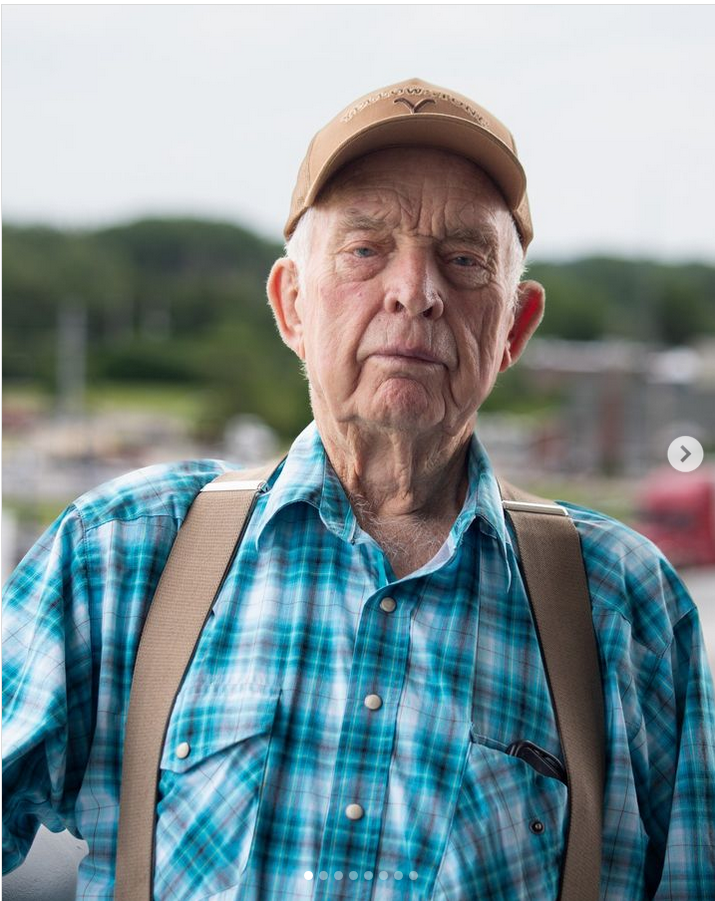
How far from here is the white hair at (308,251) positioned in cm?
110

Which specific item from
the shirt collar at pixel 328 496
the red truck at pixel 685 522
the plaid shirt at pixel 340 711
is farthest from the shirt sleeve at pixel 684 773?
the red truck at pixel 685 522

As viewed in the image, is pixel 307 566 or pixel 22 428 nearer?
pixel 307 566

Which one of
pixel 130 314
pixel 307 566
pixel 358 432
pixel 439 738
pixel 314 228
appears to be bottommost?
pixel 439 738

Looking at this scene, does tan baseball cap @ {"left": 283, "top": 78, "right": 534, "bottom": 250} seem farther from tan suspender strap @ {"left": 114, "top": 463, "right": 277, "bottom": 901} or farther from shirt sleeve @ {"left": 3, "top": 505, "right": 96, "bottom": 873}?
shirt sleeve @ {"left": 3, "top": 505, "right": 96, "bottom": 873}

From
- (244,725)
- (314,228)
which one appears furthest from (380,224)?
(244,725)

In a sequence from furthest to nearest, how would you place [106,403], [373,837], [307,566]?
[106,403], [307,566], [373,837]

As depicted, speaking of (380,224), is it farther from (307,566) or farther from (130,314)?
(130,314)

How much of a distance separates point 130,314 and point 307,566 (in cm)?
1410

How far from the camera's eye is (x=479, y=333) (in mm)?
1094

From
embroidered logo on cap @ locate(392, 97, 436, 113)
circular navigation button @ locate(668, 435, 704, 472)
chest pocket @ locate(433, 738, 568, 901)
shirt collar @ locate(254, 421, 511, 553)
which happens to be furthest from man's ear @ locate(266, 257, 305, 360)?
circular navigation button @ locate(668, 435, 704, 472)

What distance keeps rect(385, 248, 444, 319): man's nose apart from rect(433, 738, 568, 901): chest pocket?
0.46 meters

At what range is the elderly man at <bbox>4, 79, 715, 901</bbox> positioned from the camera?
99 centimetres

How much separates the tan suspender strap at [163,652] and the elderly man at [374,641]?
0.01 metres

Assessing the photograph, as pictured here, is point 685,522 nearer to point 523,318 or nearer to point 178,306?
point 523,318
